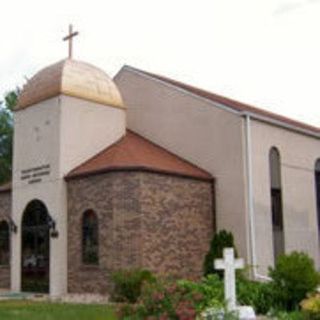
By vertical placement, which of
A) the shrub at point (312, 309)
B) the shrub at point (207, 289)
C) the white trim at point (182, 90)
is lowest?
the shrub at point (312, 309)

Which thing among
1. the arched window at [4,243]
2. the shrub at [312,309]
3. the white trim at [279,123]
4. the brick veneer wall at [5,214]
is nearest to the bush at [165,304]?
the shrub at [312,309]

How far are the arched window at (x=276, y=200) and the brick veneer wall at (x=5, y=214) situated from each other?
1072 cm

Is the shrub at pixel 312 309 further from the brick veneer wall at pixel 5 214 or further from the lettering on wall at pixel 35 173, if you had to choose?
the brick veneer wall at pixel 5 214

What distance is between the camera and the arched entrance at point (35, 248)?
992 inches

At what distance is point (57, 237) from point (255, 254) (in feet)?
23.6

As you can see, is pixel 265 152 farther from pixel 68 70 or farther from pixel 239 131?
pixel 68 70

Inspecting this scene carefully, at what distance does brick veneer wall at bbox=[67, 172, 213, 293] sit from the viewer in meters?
22.7

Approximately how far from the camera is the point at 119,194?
75.5ft

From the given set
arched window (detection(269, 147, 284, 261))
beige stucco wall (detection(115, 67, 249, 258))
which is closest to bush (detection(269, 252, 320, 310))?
beige stucco wall (detection(115, 67, 249, 258))

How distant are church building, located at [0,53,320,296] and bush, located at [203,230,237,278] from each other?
1.41m

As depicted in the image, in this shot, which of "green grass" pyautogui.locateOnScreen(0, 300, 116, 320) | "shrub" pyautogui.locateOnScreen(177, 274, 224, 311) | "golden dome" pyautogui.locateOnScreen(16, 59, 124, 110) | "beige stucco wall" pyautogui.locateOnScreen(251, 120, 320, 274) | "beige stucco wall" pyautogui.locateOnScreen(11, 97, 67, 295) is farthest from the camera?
"golden dome" pyautogui.locateOnScreen(16, 59, 124, 110)

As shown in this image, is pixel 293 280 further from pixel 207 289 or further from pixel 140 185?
pixel 140 185

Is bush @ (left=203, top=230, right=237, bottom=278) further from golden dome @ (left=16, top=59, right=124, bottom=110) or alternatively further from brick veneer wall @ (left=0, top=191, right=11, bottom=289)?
brick veneer wall @ (left=0, top=191, right=11, bottom=289)

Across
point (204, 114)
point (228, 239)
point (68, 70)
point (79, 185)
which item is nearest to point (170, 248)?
point (228, 239)
